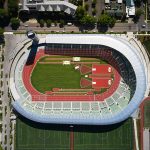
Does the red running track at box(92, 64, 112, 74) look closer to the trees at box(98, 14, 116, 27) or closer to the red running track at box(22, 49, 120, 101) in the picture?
the red running track at box(22, 49, 120, 101)

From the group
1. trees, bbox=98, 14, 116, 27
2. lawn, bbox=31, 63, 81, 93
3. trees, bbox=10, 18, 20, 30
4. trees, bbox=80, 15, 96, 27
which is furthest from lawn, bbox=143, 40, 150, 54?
trees, bbox=10, 18, 20, 30

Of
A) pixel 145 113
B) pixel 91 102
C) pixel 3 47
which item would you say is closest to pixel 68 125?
pixel 91 102

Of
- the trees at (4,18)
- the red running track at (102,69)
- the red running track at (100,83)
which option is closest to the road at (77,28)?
the trees at (4,18)

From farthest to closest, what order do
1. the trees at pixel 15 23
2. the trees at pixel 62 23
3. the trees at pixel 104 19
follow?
the trees at pixel 62 23 → the trees at pixel 15 23 → the trees at pixel 104 19

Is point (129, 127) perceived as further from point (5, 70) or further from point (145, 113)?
point (5, 70)

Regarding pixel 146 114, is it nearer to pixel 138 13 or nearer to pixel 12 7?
pixel 138 13

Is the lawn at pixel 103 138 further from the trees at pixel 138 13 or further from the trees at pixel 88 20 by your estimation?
the trees at pixel 138 13

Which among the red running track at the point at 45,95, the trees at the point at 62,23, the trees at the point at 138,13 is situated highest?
the trees at the point at 138,13
